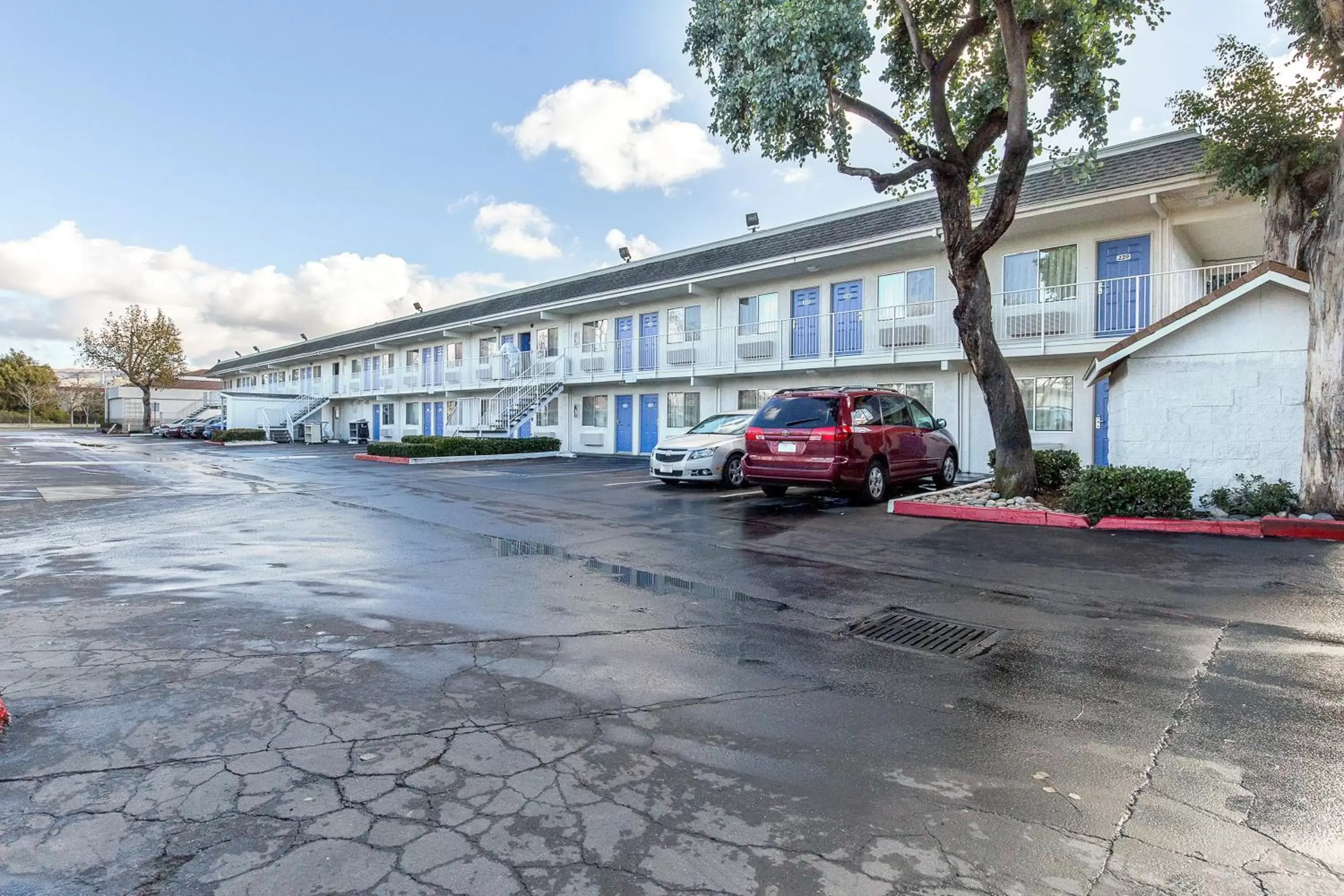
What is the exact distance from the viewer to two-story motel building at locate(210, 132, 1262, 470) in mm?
14648

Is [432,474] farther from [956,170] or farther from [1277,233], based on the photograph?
[1277,233]

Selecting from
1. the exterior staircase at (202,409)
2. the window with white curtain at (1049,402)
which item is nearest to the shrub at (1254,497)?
the window with white curtain at (1049,402)

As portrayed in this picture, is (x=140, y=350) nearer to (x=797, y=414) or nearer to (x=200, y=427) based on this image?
(x=200, y=427)

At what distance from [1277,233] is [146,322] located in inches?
2884

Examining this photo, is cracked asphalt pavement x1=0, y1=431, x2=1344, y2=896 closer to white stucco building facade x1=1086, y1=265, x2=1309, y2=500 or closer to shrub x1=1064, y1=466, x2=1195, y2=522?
shrub x1=1064, y1=466, x2=1195, y2=522

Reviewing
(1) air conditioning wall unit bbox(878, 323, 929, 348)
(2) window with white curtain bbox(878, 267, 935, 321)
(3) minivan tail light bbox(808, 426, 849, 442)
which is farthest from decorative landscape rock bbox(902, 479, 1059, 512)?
(2) window with white curtain bbox(878, 267, 935, 321)

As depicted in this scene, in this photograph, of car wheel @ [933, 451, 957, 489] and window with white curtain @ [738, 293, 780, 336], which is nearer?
car wheel @ [933, 451, 957, 489]

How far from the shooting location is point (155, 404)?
65.5 metres

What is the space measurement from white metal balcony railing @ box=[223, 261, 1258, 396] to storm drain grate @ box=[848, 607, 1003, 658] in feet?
38.4

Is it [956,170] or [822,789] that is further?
[956,170]

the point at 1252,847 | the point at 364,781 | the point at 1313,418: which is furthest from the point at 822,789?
the point at 1313,418

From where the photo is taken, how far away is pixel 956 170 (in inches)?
459

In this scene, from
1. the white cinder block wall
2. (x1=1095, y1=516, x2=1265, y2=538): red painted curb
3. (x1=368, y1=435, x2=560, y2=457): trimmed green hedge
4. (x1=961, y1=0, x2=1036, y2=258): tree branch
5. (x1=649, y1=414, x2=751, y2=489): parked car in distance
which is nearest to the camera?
(x1=1095, y1=516, x2=1265, y2=538): red painted curb

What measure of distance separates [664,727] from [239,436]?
42.6 metres
